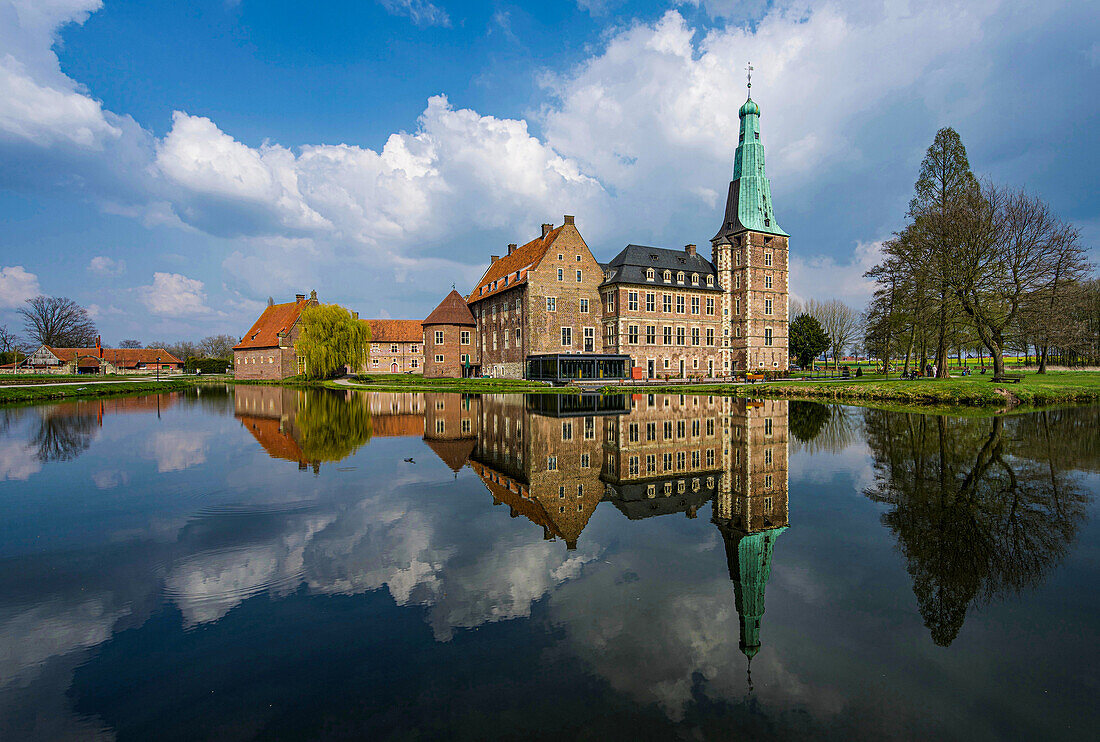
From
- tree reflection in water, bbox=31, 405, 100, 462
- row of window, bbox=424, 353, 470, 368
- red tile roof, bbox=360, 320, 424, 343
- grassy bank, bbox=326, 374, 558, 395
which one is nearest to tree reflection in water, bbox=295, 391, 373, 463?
tree reflection in water, bbox=31, 405, 100, 462

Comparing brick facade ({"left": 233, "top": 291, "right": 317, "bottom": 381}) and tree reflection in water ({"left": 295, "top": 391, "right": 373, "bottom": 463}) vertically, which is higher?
brick facade ({"left": 233, "top": 291, "right": 317, "bottom": 381})

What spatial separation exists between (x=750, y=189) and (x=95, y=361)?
11260cm

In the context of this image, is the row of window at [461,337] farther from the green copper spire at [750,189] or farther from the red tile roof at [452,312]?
the green copper spire at [750,189]

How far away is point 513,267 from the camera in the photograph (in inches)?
2322

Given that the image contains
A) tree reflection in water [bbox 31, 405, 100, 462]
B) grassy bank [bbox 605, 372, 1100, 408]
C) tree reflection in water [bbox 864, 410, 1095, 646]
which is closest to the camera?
tree reflection in water [bbox 864, 410, 1095, 646]

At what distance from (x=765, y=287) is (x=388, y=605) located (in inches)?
2261

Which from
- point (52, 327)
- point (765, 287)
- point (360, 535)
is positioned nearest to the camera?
point (360, 535)

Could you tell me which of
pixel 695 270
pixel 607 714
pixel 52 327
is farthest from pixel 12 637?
pixel 52 327

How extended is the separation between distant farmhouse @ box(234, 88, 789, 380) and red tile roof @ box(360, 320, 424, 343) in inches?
1033

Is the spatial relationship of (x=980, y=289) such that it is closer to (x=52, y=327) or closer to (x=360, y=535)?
(x=360, y=535)

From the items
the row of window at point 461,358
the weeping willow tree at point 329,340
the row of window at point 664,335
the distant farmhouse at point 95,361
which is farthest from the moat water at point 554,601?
the distant farmhouse at point 95,361

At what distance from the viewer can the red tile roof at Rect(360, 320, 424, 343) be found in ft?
262

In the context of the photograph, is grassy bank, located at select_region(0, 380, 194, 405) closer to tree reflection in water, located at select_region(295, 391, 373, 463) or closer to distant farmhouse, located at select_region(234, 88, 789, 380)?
tree reflection in water, located at select_region(295, 391, 373, 463)

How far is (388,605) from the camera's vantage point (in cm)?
520
